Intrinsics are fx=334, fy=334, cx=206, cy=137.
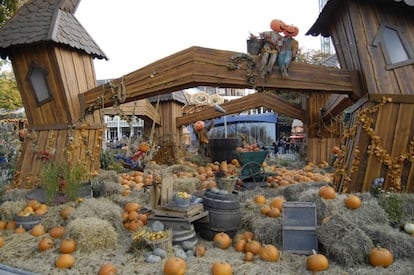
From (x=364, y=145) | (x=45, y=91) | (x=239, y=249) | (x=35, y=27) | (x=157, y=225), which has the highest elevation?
(x=35, y=27)

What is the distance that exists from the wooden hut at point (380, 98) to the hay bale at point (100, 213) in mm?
3879

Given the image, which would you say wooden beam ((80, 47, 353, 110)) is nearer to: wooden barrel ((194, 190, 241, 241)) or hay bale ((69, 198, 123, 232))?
wooden barrel ((194, 190, 241, 241))

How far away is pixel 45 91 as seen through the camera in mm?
7270

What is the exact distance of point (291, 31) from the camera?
588cm

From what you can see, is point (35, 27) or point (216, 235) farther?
point (35, 27)

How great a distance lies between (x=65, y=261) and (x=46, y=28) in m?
4.95

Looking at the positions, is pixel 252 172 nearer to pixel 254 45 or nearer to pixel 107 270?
pixel 254 45

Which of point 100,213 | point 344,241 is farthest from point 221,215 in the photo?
point 100,213

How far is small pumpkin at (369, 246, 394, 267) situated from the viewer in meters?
3.77

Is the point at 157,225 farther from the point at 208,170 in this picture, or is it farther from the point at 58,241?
the point at 208,170

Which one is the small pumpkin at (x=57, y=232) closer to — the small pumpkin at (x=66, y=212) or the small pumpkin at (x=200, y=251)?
the small pumpkin at (x=66, y=212)

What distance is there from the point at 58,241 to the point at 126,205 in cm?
134

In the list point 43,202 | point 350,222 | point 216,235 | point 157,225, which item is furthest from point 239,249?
point 43,202

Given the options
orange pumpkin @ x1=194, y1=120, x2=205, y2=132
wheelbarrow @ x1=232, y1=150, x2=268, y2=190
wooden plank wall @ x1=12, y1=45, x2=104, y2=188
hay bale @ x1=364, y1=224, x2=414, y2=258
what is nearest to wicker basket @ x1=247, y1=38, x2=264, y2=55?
wheelbarrow @ x1=232, y1=150, x2=268, y2=190
